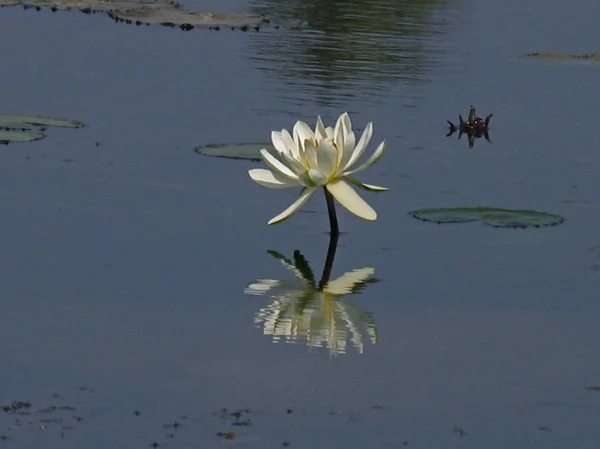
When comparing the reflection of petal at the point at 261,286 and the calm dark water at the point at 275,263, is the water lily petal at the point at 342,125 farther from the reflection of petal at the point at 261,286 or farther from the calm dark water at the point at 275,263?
the reflection of petal at the point at 261,286

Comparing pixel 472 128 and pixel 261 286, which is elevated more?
pixel 472 128

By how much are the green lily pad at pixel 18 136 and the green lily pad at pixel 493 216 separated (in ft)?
8.95

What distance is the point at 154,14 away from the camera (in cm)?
1656

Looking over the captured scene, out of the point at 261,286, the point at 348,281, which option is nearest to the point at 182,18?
the point at 348,281

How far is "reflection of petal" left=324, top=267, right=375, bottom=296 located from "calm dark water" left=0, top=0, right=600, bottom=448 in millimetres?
57

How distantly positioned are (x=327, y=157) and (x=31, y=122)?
3.15m

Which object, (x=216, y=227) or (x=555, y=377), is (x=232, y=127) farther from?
(x=555, y=377)

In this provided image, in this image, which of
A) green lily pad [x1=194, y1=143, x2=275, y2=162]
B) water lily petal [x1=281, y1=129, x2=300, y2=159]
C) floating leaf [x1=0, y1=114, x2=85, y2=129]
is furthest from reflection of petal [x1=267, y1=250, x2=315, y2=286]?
floating leaf [x1=0, y1=114, x2=85, y2=129]

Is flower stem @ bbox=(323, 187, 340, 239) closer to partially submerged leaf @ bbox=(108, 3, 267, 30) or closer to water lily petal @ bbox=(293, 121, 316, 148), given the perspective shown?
water lily petal @ bbox=(293, 121, 316, 148)

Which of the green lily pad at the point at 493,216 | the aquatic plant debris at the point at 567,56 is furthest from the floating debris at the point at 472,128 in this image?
the aquatic plant debris at the point at 567,56

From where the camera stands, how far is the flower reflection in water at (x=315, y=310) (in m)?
5.57

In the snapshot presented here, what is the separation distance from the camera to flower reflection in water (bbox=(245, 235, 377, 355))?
557 cm

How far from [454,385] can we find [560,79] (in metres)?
8.15

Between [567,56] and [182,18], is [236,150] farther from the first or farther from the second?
[182,18]
